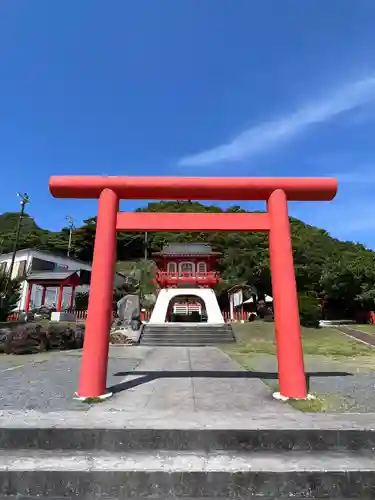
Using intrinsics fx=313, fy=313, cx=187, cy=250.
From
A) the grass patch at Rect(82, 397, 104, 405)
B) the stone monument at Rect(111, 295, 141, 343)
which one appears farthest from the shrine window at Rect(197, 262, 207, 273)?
the grass patch at Rect(82, 397, 104, 405)

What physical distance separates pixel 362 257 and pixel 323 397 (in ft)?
94.6

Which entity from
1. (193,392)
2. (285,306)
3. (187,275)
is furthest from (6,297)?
(285,306)

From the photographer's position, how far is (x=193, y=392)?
4.81 meters

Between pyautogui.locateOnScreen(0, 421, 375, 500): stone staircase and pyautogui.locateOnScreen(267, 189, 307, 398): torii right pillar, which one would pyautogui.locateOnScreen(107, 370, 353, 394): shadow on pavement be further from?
pyautogui.locateOnScreen(0, 421, 375, 500): stone staircase

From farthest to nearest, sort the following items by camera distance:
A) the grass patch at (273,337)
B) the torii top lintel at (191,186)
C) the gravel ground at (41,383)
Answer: the grass patch at (273,337)
the torii top lintel at (191,186)
the gravel ground at (41,383)

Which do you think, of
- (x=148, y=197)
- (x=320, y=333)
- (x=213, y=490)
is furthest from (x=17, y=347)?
(x=320, y=333)

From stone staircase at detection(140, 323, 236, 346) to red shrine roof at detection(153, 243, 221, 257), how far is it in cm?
683

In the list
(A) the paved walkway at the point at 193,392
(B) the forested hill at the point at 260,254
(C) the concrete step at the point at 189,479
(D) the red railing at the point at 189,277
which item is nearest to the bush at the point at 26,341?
(A) the paved walkway at the point at 193,392

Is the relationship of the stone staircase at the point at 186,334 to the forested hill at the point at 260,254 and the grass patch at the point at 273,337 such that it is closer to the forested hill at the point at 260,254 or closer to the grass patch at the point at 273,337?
the grass patch at the point at 273,337

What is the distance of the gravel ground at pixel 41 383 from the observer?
4.08 m

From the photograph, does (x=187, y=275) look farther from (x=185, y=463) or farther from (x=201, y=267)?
(x=185, y=463)

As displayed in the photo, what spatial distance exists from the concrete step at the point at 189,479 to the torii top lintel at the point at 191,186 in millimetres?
3699

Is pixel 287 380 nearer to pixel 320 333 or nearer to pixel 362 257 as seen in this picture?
pixel 320 333

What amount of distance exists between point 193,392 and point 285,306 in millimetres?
1923
